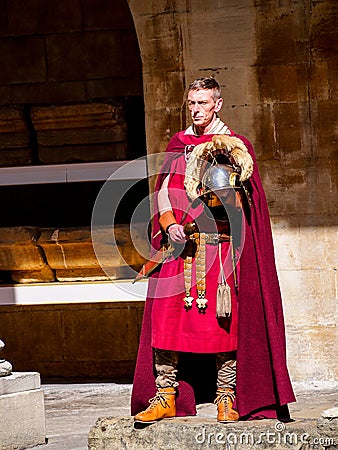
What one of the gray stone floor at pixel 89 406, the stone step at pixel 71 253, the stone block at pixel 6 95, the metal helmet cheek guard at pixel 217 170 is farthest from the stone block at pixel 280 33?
the stone block at pixel 6 95

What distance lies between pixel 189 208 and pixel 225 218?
17cm

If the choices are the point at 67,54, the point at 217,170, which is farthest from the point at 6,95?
the point at 217,170

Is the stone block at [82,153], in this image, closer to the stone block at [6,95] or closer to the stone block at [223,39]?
the stone block at [6,95]

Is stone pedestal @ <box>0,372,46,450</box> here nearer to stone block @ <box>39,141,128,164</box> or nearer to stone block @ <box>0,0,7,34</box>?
stone block @ <box>39,141,128,164</box>

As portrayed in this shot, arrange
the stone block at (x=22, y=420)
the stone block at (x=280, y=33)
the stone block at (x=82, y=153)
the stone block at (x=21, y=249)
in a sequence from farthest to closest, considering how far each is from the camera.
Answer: the stone block at (x=82, y=153) < the stone block at (x=21, y=249) < the stone block at (x=280, y=33) < the stone block at (x=22, y=420)

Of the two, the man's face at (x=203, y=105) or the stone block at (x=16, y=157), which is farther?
the stone block at (x=16, y=157)

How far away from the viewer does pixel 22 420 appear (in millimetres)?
6488

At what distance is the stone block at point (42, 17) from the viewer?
9.95 metres

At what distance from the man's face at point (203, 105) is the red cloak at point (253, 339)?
0.10 m

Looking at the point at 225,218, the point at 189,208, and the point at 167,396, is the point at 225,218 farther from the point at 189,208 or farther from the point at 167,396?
the point at 167,396

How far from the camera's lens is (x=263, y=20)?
7.84 m

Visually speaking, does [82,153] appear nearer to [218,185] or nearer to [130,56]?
[130,56]

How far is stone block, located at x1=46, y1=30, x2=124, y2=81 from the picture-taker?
32.4 feet

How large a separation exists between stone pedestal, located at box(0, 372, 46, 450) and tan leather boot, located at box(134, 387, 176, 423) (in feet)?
2.97
